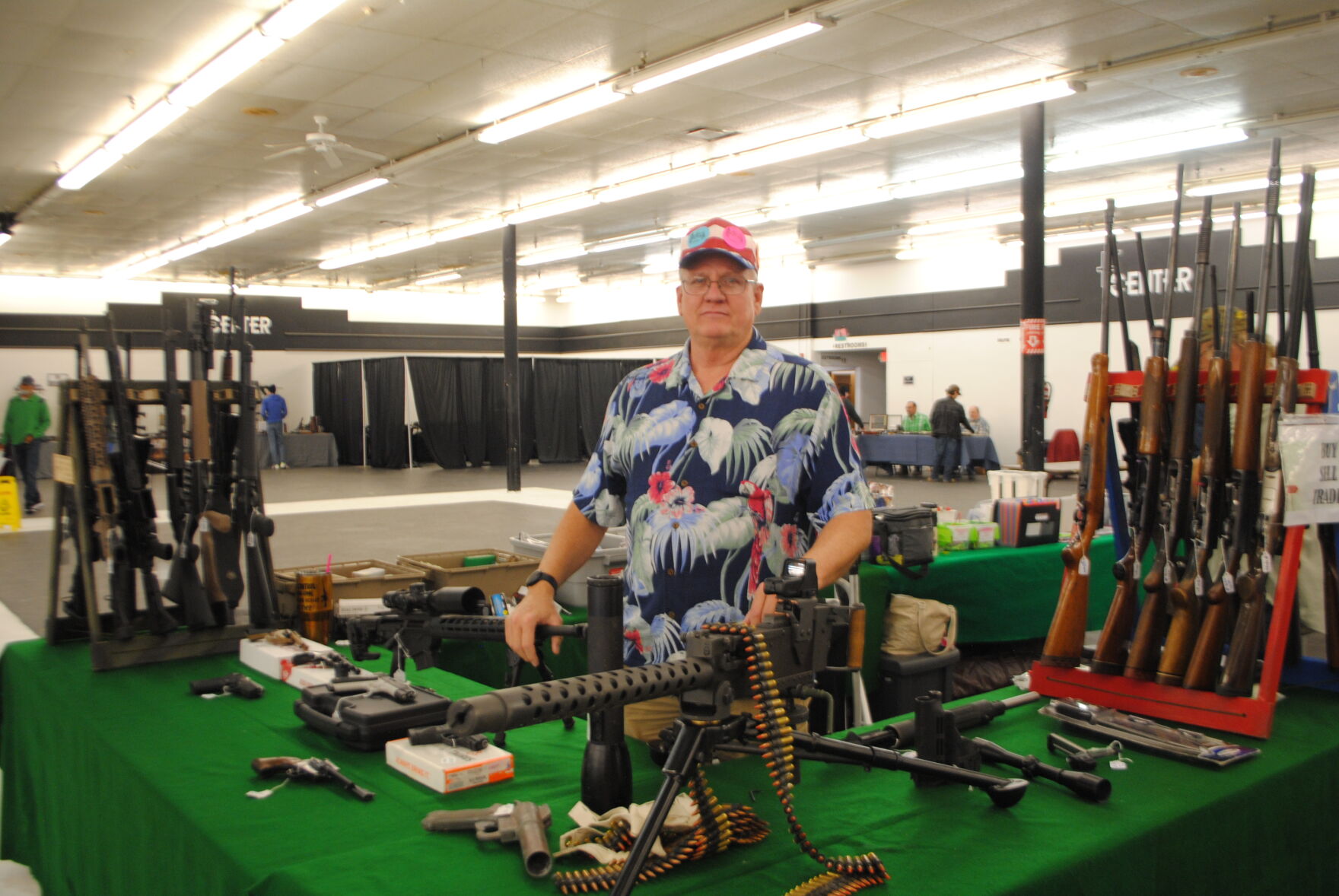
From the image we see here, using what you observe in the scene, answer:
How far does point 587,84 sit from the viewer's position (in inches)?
319

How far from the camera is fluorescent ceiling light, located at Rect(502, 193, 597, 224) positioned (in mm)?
11836

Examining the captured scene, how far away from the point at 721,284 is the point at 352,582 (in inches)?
79.8

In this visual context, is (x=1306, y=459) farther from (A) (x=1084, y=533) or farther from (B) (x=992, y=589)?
(B) (x=992, y=589)

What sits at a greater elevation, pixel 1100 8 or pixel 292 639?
pixel 1100 8

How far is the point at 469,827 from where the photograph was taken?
1.32m

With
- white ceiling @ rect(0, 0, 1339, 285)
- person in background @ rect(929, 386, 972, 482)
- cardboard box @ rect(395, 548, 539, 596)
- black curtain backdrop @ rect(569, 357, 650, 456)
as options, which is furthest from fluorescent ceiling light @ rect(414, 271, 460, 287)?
cardboard box @ rect(395, 548, 539, 596)

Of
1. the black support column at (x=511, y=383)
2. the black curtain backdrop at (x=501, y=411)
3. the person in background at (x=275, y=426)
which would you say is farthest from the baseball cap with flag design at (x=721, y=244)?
the person in background at (x=275, y=426)

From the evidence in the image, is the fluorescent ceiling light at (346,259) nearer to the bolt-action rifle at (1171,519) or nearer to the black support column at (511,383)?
the black support column at (511,383)

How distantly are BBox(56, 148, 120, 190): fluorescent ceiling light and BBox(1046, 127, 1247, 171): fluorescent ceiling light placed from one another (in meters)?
9.10

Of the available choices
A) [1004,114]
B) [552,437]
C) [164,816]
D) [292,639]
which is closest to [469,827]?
[164,816]

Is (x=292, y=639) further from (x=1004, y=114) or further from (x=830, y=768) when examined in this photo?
(x=1004, y=114)

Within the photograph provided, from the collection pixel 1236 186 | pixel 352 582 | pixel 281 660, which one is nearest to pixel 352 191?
pixel 352 582

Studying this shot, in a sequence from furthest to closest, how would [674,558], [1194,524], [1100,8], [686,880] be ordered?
[1100,8] → [1194,524] → [674,558] → [686,880]

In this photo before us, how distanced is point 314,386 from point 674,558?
64.6 ft
